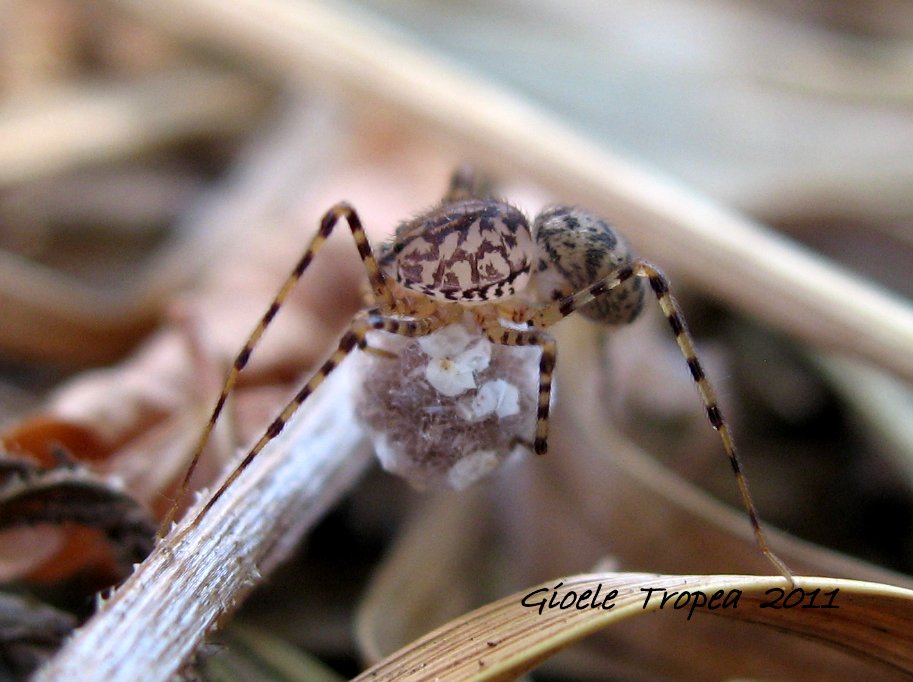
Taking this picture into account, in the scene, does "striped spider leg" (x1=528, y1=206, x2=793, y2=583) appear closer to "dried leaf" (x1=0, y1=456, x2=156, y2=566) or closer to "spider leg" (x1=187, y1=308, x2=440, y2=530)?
"spider leg" (x1=187, y1=308, x2=440, y2=530)

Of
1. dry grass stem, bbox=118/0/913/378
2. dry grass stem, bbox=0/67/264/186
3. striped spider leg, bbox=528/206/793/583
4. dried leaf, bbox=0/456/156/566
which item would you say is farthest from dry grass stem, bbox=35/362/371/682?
dry grass stem, bbox=0/67/264/186

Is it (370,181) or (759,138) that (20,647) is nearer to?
(370,181)

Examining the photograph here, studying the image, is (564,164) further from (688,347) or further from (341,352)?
(341,352)

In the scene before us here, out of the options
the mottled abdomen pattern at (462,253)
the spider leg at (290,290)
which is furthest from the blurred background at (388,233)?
the mottled abdomen pattern at (462,253)

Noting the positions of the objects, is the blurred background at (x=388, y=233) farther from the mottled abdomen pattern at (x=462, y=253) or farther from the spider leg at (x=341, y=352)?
the mottled abdomen pattern at (x=462, y=253)

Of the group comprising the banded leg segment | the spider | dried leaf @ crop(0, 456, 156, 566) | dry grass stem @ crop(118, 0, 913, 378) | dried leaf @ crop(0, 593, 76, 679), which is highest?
dry grass stem @ crop(118, 0, 913, 378)

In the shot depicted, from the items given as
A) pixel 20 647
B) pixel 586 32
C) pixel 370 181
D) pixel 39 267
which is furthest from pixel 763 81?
pixel 20 647

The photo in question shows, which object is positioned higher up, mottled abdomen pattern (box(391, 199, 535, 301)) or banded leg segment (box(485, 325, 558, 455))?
mottled abdomen pattern (box(391, 199, 535, 301))
